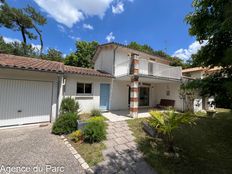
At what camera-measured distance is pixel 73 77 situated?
35.0 feet

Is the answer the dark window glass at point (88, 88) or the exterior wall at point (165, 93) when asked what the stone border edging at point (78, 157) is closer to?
the dark window glass at point (88, 88)

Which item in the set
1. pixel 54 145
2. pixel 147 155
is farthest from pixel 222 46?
pixel 54 145

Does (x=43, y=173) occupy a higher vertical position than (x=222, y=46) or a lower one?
lower

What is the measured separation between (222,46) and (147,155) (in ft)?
15.7

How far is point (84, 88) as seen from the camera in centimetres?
1134

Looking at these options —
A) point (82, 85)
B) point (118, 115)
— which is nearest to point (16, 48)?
point (82, 85)

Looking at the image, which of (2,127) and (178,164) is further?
(2,127)

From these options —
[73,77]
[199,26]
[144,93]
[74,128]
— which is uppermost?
[199,26]

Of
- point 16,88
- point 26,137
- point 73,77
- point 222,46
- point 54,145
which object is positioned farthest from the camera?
point 73,77

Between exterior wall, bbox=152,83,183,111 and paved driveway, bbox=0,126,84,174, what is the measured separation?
12648 millimetres

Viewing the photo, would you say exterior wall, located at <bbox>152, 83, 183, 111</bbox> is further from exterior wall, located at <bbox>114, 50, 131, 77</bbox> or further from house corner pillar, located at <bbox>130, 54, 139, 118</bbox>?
house corner pillar, located at <bbox>130, 54, 139, 118</bbox>

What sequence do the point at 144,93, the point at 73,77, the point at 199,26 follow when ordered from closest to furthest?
1. the point at 199,26
2. the point at 73,77
3. the point at 144,93

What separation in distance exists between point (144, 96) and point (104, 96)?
558 centimetres

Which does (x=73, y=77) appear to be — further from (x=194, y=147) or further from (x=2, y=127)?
(x=194, y=147)
